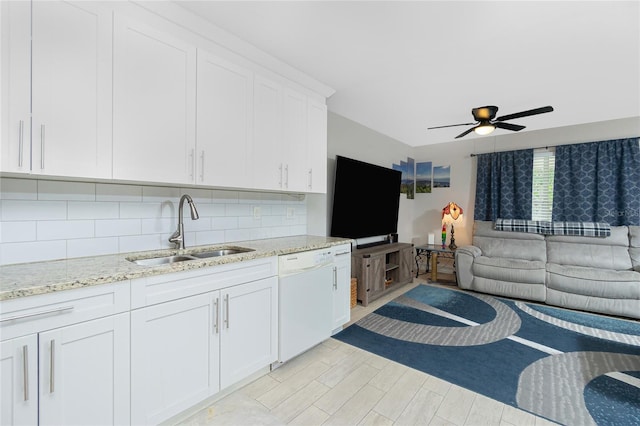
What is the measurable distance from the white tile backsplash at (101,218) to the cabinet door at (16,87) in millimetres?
339


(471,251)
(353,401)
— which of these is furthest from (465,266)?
(353,401)

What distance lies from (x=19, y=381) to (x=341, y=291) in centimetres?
217

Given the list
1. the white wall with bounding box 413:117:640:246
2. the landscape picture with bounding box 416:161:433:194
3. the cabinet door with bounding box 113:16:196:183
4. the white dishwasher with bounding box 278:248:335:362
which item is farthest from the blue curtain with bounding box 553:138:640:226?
the cabinet door with bounding box 113:16:196:183

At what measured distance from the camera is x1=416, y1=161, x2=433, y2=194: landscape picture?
5.65 metres

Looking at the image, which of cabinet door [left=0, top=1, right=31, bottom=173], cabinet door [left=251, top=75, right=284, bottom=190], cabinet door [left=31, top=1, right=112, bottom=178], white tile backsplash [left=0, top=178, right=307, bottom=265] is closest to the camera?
cabinet door [left=0, top=1, right=31, bottom=173]

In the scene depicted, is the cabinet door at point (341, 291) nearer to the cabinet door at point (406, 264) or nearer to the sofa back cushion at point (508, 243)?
the cabinet door at point (406, 264)

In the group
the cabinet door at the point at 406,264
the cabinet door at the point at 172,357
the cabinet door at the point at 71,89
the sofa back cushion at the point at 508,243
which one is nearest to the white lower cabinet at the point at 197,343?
the cabinet door at the point at 172,357

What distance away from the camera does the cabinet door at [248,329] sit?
5.90ft

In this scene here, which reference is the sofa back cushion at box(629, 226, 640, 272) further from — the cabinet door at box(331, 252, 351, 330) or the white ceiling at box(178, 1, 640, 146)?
the cabinet door at box(331, 252, 351, 330)

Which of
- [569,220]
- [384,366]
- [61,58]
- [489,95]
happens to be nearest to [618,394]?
[384,366]

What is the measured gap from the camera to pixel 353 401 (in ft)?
6.06

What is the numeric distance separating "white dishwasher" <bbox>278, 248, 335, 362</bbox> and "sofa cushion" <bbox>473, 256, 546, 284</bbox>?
2.60 m

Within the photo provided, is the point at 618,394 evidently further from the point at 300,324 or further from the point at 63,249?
the point at 63,249

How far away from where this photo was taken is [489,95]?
3.11m
